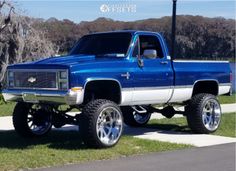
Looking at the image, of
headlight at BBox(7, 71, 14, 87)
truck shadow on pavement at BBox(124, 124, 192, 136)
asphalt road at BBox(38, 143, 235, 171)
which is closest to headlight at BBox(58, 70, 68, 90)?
headlight at BBox(7, 71, 14, 87)

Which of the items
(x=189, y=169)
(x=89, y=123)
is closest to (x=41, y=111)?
(x=89, y=123)

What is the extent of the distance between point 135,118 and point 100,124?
11.6ft

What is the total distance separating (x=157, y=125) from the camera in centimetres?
1295

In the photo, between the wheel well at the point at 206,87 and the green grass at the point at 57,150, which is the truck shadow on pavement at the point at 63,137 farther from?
the wheel well at the point at 206,87

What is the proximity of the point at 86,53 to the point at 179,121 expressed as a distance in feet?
12.4

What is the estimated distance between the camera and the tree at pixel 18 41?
69.2ft

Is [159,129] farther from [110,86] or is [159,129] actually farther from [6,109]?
[6,109]

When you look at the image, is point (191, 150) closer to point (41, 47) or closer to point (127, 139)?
point (127, 139)

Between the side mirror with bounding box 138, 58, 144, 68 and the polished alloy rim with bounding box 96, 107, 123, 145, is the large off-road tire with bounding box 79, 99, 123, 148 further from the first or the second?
the side mirror with bounding box 138, 58, 144, 68

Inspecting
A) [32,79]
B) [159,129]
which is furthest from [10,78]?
[159,129]

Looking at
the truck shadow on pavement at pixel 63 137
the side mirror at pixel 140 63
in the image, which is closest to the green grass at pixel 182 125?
the truck shadow on pavement at pixel 63 137

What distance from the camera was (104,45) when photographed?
10727mm

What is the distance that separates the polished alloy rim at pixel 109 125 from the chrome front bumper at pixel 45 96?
1.70 feet

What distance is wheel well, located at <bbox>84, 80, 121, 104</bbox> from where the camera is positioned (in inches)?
378
